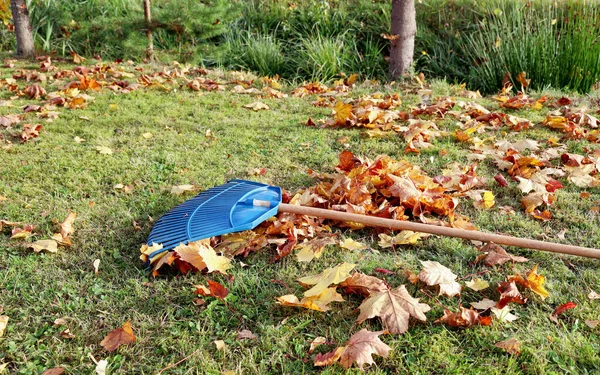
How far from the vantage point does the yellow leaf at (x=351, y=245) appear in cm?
230

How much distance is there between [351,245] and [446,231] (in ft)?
1.42

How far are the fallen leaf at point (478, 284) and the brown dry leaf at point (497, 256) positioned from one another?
17 cm

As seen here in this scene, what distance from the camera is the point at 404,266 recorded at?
2.17 meters

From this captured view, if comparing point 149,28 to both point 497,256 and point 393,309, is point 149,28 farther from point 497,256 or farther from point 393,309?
point 393,309

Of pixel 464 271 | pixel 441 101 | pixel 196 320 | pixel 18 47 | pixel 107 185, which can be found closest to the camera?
pixel 196 320

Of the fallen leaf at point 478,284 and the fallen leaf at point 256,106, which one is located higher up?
the fallen leaf at point 256,106

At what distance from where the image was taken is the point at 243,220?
7.57ft

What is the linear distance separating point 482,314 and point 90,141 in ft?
9.61

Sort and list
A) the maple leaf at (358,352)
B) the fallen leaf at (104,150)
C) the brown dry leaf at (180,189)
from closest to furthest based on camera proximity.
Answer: the maple leaf at (358,352)
the brown dry leaf at (180,189)
the fallen leaf at (104,150)

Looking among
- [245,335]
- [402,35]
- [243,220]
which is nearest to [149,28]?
[402,35]

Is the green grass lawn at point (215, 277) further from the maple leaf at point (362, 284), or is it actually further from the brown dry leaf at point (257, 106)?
the brown dry leaf at point (257, 106)

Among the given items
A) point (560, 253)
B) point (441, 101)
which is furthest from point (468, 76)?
point (560, 253)

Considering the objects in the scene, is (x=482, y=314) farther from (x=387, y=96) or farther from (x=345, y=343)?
(x=387, y=96)

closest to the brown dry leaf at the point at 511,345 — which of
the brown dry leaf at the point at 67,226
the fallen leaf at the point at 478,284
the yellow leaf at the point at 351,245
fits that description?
the fallen leaf at the point at 478,284
